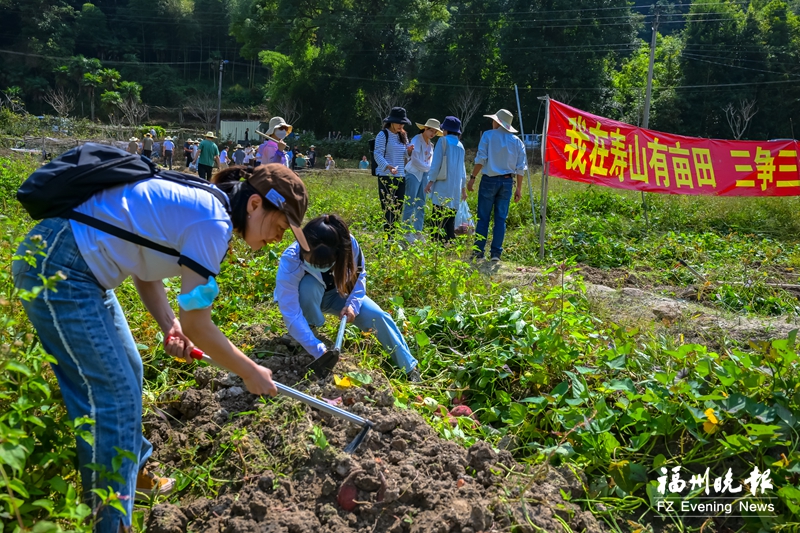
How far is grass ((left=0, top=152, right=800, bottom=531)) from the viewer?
2.15 m

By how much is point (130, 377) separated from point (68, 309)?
271 millimetres

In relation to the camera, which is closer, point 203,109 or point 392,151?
point 392,151

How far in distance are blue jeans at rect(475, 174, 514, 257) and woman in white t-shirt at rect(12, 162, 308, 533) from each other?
202 inches

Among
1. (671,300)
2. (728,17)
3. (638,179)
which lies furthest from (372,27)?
(671,300)

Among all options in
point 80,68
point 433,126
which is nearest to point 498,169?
point 433,126

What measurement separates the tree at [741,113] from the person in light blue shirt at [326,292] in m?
33.4

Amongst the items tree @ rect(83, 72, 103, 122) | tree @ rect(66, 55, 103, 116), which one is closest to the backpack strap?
tree @ rect(83, 72, 103, 122)

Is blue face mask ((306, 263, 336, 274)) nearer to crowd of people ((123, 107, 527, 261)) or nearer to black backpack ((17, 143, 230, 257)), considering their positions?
black backpack ((17, 143, 230, 257))

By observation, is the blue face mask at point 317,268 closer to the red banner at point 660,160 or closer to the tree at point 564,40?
the red banner at point 660,160

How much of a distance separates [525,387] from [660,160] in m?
6.16

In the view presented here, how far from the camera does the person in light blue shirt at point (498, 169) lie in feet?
22.2

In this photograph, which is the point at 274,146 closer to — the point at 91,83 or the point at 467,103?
the point at 467,103

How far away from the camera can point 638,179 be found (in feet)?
27.0

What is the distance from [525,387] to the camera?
3404 mm
